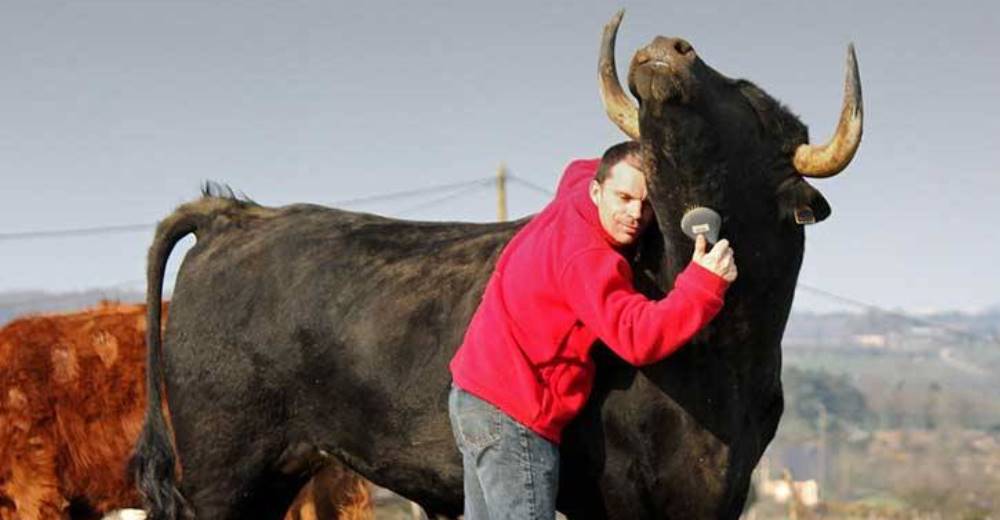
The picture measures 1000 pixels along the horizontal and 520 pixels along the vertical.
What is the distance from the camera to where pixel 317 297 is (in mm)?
5500

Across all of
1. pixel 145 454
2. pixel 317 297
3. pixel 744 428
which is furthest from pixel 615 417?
pixel 145 454

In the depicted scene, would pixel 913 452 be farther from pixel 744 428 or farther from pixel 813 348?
pixel 744 428

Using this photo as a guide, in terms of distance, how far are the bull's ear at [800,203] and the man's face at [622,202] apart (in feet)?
1.41

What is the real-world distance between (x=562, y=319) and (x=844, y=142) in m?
1.03

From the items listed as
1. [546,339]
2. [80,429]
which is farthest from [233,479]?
[80,429]

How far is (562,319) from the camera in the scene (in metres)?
4.29

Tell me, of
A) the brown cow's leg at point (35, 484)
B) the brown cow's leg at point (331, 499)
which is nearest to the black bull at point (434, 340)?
the brown cow's leg at point (331, 499)

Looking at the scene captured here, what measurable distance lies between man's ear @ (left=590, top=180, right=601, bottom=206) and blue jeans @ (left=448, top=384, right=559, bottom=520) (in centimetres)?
75

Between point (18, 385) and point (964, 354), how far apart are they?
96.7 ft

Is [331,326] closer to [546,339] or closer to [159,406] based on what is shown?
[159,406]

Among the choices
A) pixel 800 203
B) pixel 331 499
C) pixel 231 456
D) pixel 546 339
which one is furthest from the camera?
pixel 331 499

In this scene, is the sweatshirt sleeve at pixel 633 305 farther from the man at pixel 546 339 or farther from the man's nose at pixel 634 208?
the man's nose at pixel 634 208

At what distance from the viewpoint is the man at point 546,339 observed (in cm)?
416

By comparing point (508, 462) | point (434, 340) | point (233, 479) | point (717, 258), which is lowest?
point (233, 479)
